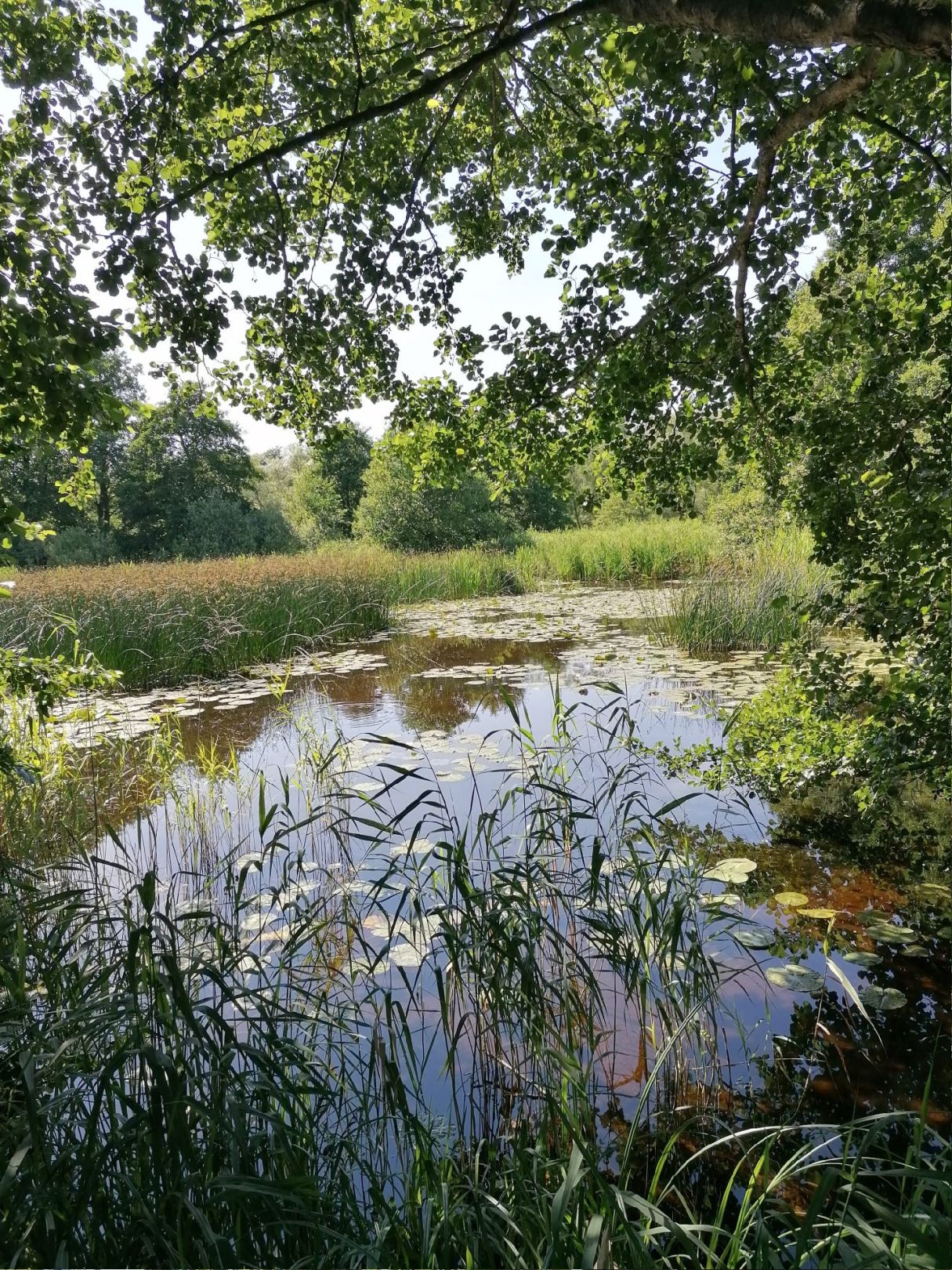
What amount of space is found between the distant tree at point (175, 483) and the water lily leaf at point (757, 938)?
30.6 meters

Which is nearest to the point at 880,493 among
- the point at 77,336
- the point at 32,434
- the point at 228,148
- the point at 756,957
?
the point at 756,957

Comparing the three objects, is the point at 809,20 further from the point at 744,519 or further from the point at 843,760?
the point at 744,519

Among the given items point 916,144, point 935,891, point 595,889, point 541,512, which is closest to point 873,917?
point 935,891

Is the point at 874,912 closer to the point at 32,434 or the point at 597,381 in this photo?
the point at 597,381

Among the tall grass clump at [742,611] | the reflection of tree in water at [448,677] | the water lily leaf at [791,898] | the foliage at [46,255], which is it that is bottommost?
the water lily leaf at [791,898]

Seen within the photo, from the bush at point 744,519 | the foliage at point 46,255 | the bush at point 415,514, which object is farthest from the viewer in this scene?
the bush at point 415,514

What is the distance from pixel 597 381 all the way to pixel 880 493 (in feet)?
4.53

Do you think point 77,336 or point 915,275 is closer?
point 77,336

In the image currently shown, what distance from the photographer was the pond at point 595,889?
2512mm

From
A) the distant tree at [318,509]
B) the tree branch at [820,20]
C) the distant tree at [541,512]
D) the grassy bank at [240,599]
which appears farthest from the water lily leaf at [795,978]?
the distant tree at [541,512]

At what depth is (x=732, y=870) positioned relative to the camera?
12.5 ft

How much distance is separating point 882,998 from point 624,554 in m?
15.5

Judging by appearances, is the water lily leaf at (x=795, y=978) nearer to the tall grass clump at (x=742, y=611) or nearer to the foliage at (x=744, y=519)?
the tall grass clump at (x=742, y=611)

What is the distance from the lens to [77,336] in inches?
91.9
